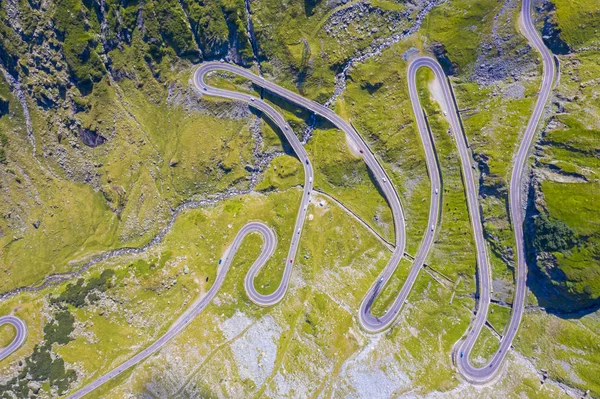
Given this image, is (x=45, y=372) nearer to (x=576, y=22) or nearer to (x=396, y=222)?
(x=396, y=222)

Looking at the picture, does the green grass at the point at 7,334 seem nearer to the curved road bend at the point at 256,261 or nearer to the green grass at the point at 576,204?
the curved road bend at the point at 256,261

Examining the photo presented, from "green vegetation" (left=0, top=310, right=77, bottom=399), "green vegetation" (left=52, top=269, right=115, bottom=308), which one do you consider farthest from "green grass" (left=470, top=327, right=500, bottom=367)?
"green vegetation" (left=0, top=310, right=77, bottom=399)

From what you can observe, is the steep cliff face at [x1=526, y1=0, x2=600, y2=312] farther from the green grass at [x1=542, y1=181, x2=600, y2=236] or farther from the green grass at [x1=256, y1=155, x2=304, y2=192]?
the green grass at [x1=256, y1=155, x2=304, y2=192]

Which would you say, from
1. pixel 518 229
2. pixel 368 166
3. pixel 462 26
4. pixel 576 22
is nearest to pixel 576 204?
pixel 518 229

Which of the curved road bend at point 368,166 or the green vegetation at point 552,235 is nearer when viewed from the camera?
the green vegetation at point 552,235

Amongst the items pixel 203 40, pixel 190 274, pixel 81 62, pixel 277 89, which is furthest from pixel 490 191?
pixel 81 62

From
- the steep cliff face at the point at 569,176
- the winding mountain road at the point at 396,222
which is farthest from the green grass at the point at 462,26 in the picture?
the steep cliff face at the point at 569,176

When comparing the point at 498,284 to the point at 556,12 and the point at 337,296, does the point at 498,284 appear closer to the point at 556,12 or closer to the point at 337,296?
the point at 337,296
